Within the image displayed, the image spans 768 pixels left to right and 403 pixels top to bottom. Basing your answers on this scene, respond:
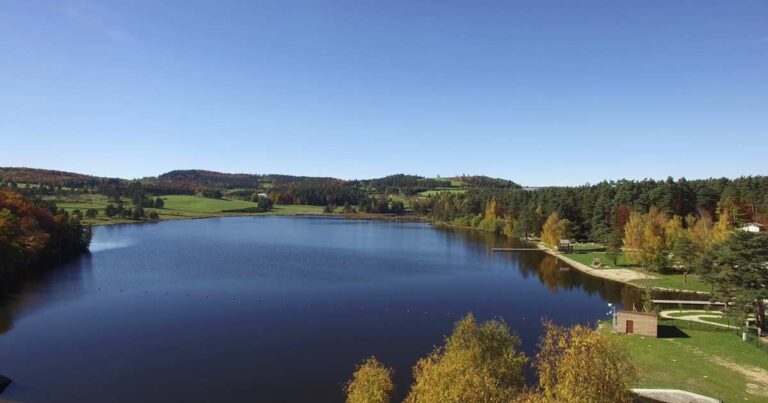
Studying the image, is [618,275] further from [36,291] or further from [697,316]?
[36,291]

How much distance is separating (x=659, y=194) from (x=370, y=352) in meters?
74.1

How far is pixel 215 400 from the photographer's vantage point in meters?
27.6

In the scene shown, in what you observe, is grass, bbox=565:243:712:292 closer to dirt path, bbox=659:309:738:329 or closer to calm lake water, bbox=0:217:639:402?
calm lake water, bbox=0:217:639:402

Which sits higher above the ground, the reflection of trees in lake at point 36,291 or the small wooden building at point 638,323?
the small wooden building at point 638,323

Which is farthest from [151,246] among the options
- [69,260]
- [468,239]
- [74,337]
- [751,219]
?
[751,219]

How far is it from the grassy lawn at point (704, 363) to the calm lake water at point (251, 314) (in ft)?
28.3

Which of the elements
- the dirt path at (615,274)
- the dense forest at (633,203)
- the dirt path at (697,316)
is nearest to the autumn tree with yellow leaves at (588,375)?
the dirt path at (697,316)

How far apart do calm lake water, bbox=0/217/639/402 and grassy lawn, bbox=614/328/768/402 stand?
8630mm

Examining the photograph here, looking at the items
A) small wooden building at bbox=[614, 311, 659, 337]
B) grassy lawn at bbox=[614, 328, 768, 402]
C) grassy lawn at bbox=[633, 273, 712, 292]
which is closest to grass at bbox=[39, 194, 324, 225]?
grassy lawn at bbox=[633, 273, 712, 292]

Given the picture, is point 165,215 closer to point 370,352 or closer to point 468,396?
point 370,352

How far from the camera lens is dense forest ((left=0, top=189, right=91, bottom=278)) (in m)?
60.8

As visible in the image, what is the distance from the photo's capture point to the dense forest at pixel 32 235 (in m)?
60.8

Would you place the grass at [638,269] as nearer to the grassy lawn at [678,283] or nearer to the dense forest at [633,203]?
the grassy lawn at [678,283]

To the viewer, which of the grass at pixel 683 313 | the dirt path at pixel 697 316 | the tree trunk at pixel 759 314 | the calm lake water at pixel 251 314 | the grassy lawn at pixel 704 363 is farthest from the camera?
the grass at pixel 683 313
